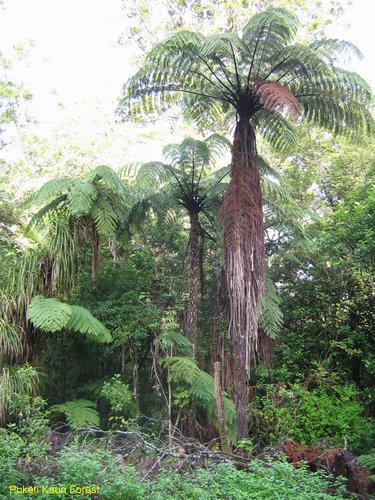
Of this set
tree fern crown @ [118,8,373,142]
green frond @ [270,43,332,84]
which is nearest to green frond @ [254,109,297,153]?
tree fern crown @ [118,8,373,142]

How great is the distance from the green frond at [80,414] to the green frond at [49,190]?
3.12 metres

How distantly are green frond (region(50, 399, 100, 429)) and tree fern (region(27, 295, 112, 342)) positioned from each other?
1.05 metres

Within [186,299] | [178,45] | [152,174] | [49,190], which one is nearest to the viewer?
[178,45]

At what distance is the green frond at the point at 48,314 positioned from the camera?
267 inches

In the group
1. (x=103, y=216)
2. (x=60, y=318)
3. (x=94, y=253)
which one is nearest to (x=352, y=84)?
(x=103, y=216)

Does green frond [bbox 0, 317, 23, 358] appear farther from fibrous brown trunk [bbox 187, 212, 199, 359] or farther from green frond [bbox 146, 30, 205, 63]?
green frond [bbox 146, 30, 205, 63]

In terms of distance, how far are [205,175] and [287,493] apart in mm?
6812

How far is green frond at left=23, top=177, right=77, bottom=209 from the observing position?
25.7 feet

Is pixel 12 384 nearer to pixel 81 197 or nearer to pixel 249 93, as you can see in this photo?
pixel 81 197

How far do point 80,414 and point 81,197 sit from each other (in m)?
3.19

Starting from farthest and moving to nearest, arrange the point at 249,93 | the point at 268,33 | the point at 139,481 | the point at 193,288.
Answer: the point at 193,288
the point at 249,93
the point at 268,33
the point at 139,481

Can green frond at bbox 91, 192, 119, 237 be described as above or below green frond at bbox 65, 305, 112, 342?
above

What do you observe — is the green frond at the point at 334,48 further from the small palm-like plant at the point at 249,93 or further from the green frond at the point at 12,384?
the green frond at the point at 12,384

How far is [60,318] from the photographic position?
687 cm
